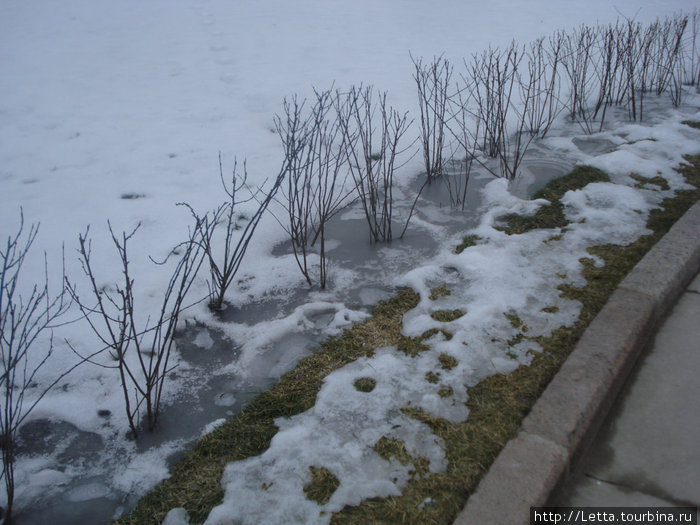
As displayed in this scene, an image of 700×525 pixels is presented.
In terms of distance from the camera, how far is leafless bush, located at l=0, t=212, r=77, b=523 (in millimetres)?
1857

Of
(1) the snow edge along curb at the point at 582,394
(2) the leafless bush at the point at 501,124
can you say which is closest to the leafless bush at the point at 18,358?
(1) the snow edge along curb at the point at 582,394

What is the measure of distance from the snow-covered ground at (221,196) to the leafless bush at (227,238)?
0.11 m

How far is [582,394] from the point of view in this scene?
6.68ft

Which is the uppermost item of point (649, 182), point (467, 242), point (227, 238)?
point (227, 238)

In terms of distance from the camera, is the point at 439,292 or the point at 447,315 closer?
the point at 447,315

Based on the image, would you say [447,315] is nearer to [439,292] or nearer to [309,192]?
[439,292]

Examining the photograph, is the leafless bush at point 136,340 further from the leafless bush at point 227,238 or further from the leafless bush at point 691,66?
the leafless bush at point 691,66

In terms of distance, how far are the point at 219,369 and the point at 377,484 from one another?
3.40 feet

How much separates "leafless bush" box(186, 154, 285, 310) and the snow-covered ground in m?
0.11

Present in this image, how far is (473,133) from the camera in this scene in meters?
5.19

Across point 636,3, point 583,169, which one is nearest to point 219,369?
point 583,169

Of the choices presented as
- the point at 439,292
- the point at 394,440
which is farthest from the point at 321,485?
the point at 439,292

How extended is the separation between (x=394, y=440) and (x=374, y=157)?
3.00 metres

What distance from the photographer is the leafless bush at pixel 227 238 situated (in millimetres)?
2836
